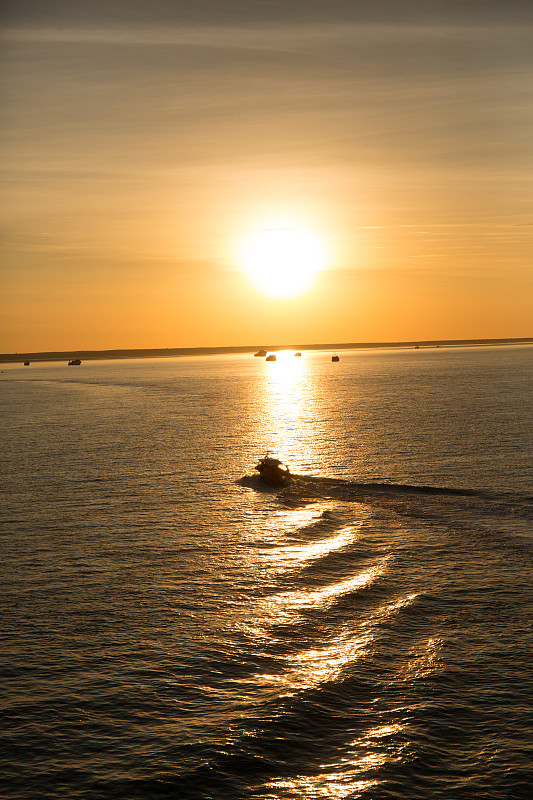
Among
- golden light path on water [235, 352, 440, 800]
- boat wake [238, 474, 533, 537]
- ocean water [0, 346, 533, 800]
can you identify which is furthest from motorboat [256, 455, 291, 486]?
golden light path on water [235, 352, 440, 800]

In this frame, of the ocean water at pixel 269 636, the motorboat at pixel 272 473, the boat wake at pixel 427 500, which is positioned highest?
the motorboat at pixel 272 473

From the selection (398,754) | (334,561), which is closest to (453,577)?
(334,561)

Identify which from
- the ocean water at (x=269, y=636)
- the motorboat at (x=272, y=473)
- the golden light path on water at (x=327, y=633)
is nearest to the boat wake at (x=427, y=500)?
the ocean water at (x=269, y=636)

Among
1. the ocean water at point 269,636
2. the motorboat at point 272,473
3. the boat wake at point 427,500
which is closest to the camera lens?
the ocean water at point 269,636

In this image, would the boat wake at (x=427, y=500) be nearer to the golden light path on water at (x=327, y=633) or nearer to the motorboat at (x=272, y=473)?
the motorboat at (x=272, y=473)

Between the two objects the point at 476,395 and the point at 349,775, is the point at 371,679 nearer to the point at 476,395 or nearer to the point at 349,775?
the point at 349,775

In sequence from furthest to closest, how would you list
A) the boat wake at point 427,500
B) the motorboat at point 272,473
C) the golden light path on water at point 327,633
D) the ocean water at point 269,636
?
the motorboat at point 272,473, the boat wake at point 427,500, the ocean water at point 269,636, the golden light path on water at point 327,633

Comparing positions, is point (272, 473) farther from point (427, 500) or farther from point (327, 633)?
point (327, 633)

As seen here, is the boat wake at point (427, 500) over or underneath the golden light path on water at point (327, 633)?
over
